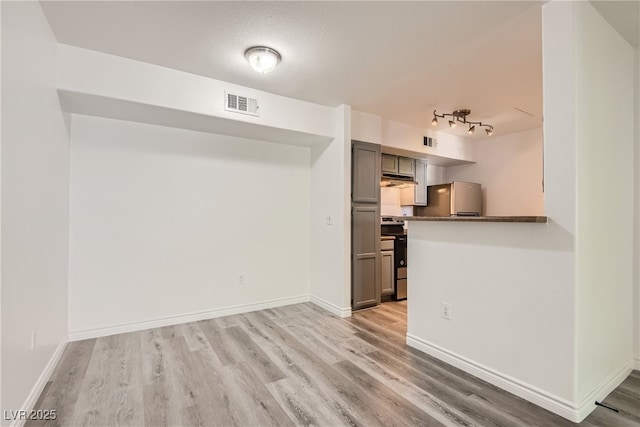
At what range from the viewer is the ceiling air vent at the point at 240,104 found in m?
3.02

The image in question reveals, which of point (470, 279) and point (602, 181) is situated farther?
point (470, 279)

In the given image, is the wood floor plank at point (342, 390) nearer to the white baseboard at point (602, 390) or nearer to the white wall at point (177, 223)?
the white baseboard at point (602, 390)

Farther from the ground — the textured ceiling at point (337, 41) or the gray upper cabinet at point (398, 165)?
the textured ceiling at point (337, 41)

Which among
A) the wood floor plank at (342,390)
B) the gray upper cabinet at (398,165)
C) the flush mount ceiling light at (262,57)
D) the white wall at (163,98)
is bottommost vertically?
the wood floor plank at (342,390)

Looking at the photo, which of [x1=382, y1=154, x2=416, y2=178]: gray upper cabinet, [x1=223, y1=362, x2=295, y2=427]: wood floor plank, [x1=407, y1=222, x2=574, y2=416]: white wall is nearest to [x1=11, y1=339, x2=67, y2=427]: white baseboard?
[x1=223, y1=362, x2=295, y2=427]: wood floor plank

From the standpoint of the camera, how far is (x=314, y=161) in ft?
13.6

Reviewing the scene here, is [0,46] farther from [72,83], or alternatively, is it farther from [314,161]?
[314,161]

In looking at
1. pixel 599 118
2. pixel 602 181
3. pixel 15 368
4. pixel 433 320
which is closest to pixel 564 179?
pixel 602 181

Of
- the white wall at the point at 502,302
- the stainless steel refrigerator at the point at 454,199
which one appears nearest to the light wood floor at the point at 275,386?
the white wall at the point at 502,302

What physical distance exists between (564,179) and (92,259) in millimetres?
3767

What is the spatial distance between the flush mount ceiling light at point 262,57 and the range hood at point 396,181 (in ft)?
8.53

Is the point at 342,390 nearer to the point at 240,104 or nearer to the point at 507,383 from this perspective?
the point at 507,383

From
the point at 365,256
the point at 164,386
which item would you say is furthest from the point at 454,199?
the point at 164,386

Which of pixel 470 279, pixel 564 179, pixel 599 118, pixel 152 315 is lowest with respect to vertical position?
pixel 152 315
